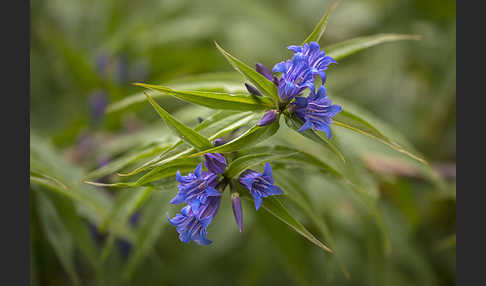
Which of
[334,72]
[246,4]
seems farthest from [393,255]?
[246,4]

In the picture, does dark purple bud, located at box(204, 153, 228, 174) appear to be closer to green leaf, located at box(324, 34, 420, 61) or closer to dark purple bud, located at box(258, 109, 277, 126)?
dark purple bud, located at box(258, 109, 277, 126)

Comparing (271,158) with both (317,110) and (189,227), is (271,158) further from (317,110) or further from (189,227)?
(189,227)

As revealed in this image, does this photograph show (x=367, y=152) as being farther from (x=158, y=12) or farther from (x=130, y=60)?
(x=158, y=12)

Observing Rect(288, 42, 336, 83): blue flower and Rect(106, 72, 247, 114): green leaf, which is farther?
Rect(106, 72, 247, 114): green leaf

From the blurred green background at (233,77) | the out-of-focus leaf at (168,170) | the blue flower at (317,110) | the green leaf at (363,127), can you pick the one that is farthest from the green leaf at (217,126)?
the blurred green background at (233,77)

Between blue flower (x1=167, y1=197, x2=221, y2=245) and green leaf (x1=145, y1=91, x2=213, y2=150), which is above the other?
green leaf (x1=145, y1=91, x2=213, y2=150)

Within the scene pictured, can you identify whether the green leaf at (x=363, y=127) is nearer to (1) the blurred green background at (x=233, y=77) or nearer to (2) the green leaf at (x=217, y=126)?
(2) the green leaf at (x=217, y=126)

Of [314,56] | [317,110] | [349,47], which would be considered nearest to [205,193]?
[317,110]

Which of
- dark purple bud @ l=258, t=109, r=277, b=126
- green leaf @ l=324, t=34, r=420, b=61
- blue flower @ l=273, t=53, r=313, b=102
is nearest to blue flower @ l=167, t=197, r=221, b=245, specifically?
dark purple bud @ l=258, t=109, r=277, b=126
